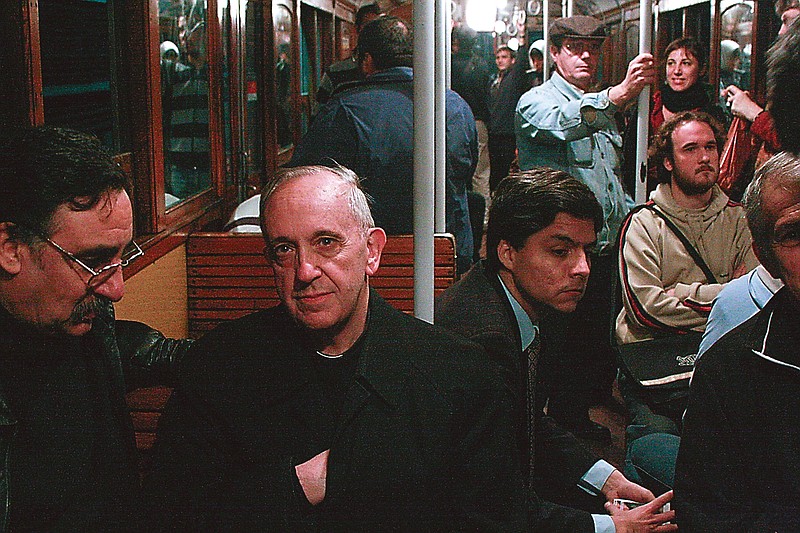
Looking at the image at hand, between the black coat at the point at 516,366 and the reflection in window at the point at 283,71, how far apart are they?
3.58 metres

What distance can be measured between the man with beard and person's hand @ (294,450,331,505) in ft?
4.43

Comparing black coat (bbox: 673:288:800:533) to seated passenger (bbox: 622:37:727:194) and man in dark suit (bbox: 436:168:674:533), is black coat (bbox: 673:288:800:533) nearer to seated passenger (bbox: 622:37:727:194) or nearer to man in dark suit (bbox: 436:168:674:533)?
man in dark suit (bbox: 436:168:674:533)

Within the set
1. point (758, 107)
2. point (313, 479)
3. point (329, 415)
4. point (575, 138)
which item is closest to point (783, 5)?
point (758, 107)

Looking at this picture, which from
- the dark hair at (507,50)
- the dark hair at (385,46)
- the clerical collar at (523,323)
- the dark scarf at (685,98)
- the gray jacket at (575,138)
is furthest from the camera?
the dark hair at (507,50)

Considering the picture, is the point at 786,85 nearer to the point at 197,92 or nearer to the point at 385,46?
the point at 385,46

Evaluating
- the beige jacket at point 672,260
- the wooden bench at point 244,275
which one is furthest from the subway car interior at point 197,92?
the beige jacket at point 672,260

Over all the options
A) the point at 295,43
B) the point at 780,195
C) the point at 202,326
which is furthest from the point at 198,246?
the point at 295,43

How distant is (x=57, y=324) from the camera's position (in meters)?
1.61

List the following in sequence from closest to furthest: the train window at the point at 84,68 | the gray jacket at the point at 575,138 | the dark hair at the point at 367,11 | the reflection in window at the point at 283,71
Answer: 1. the train window at the point at 84,68
2. the gray jacket at the point at 575,138
3. the dark hair at the point at 367,11
4. the reflection in window at the point at 283,71

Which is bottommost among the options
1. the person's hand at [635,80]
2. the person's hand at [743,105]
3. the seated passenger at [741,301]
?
the seated passenger at [741,301]

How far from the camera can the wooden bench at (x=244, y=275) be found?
295cm

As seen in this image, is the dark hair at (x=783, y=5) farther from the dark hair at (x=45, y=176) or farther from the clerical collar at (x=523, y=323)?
the dark hair at (x=45, y=176)

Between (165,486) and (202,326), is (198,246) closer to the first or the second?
(202,326)

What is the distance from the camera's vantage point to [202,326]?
319 cm
